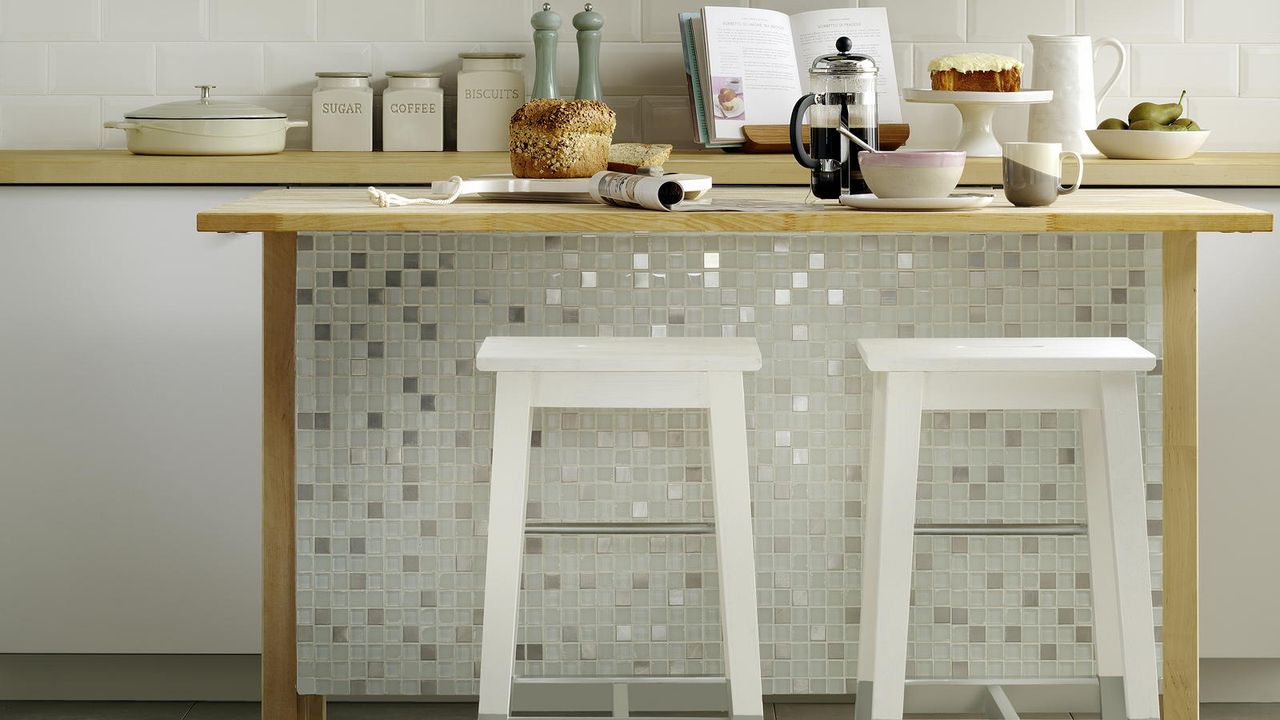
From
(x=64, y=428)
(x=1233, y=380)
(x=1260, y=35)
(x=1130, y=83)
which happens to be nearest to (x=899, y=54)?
(x=1130, y=83)

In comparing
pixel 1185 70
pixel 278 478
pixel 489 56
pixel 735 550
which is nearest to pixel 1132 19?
pixel 1185 70

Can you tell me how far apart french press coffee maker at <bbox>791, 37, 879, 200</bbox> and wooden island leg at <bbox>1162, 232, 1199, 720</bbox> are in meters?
0.52

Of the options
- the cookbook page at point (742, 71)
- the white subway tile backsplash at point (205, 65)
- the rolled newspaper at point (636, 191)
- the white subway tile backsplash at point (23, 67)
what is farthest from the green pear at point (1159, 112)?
the white subway tile backsplash at point (23, 67)

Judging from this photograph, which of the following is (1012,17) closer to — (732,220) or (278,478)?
(732,220)

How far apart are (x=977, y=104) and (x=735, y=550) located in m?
1.44

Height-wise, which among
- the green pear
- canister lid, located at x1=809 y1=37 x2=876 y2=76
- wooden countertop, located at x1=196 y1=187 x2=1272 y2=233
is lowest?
wooden countertop, located at x1=196 y1=187 x2=1272 y2=233

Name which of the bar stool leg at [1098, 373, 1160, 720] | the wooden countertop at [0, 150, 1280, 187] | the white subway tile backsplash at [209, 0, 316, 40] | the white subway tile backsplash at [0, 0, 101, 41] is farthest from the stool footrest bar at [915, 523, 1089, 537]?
the white subway tile backsplash at [0, 0, 101, 41]

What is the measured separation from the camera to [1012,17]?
3227 millimetres

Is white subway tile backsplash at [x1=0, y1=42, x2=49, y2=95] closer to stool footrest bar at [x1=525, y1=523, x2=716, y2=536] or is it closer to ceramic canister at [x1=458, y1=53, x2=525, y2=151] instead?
ceramic canister at [x1=458, y1=53, x2=525, y2=151]

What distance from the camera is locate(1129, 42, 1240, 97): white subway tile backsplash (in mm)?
3219

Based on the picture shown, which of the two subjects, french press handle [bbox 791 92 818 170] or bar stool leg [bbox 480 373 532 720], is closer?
bar stool leg [bbox 480 373 532 720]

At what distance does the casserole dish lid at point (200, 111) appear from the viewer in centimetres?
282

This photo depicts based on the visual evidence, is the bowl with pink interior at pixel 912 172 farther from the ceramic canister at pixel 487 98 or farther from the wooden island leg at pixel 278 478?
the ceramic canister at pixel 487 98

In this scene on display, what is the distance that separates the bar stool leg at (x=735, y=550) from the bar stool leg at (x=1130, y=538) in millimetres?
502
